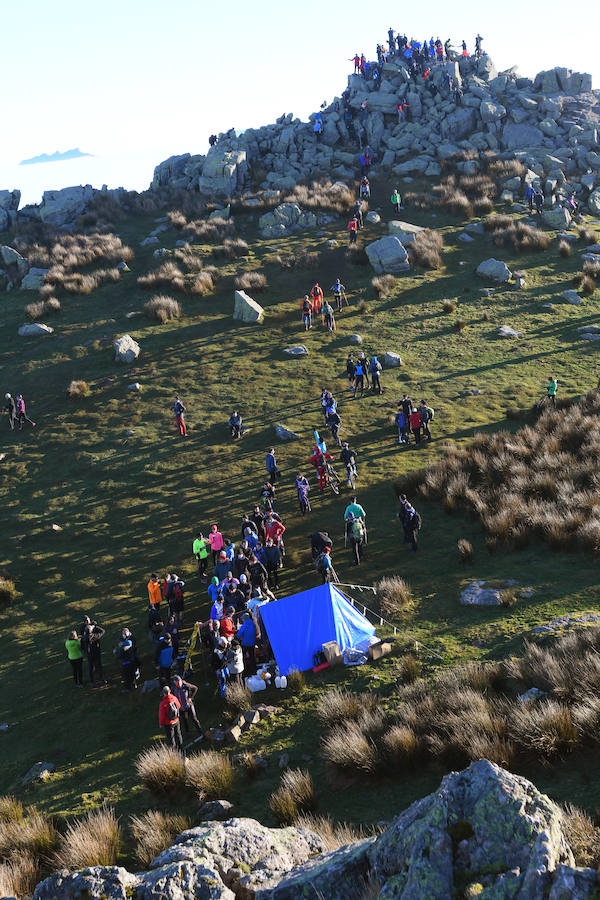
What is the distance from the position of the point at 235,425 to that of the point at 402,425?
715cm

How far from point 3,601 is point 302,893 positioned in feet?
53.5

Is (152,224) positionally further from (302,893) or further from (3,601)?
(302,893)

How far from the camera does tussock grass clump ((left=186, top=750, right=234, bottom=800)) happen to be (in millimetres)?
10086

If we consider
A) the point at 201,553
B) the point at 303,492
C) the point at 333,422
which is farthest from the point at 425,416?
the point at 201,553

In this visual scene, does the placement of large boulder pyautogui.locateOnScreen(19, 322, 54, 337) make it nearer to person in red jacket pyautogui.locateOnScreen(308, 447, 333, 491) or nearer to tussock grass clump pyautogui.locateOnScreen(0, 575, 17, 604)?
tussock grass clump pyautogui.locateOnScreen(0, 575, 17, 604)

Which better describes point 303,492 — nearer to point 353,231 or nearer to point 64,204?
point 353,231

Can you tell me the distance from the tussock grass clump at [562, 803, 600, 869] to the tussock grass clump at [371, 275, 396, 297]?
34.9 meters

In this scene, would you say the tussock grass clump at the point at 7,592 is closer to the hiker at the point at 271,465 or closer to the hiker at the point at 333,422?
the hiker at the point at 271,465

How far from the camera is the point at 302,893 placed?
5918 millimetres

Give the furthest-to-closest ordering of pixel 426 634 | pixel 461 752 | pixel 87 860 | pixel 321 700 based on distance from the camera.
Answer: pixel 426 634 → pixel 321 700 → pixel 461 752 → pixel 87 860

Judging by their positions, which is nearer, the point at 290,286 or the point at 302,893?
the point at 302,893

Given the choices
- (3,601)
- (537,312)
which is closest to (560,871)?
(3,601)

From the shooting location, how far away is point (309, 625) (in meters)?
14.3

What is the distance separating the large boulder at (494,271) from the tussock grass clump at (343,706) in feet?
110
